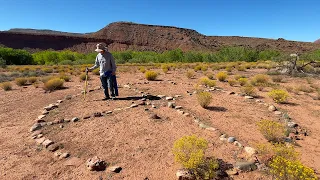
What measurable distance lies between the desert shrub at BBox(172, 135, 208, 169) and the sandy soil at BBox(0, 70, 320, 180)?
1.04 feet

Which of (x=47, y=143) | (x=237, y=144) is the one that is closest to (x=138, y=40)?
(x=47, y=143)

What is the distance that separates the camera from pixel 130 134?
229 inches

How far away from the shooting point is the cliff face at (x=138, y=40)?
98.8 meters

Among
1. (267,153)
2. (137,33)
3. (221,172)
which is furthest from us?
(137,33)

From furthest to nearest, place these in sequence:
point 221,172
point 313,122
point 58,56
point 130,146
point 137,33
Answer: point 137,33, point 58,56, point 313,122, point 130,146, point 221,172

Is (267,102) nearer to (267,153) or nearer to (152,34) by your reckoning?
(267,153)

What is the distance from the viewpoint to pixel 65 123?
22.2 ft

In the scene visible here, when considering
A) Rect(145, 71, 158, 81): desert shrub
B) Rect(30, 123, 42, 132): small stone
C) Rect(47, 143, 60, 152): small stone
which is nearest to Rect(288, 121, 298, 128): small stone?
Rect(47, 143, 60, 152): small stone

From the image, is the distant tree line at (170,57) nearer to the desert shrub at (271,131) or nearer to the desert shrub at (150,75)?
the desert shrub at (150,75)

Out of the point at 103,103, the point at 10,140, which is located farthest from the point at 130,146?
the point at 103,103

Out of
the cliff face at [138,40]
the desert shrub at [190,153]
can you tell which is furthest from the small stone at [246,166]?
the cliff face at [138,40]

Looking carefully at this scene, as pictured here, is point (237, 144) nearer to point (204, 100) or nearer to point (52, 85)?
point (204, 100)

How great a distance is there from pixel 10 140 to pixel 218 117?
5437 millimetres

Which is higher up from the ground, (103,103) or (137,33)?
(137,33)
